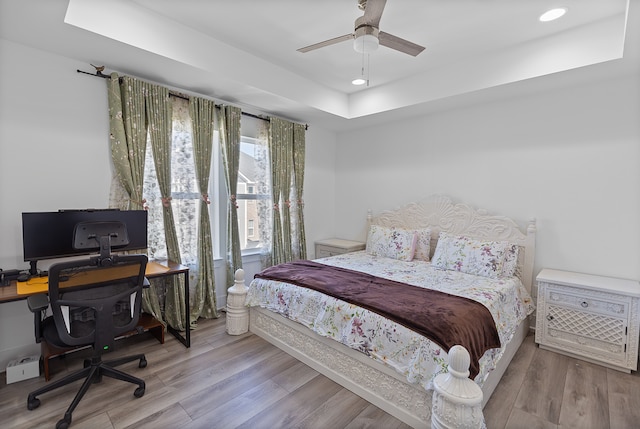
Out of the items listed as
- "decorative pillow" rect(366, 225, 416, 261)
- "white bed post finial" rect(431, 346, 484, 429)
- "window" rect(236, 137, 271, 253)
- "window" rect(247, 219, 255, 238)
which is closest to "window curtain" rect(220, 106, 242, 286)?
"window" rect(236, 137, 271, 253)

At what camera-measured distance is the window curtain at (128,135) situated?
270 cm

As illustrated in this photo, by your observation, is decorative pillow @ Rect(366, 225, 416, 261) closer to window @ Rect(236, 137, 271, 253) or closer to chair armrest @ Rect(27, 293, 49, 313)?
window @ Rect(236, 137, 271, 253)

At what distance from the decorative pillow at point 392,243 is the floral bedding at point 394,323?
21cm

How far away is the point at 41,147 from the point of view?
243cm

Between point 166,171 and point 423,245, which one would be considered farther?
point 423,245

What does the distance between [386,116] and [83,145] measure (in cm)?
327

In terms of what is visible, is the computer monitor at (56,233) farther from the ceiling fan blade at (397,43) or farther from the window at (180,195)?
the ceiling fan blade at (397,43)

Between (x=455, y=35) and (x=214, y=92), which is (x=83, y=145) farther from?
(x=455, y=35)

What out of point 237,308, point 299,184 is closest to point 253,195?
point 299,184

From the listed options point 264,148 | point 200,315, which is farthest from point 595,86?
point 200,315

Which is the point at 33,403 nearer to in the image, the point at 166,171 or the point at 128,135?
the point at 166,171

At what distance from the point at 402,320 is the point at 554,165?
2435mm

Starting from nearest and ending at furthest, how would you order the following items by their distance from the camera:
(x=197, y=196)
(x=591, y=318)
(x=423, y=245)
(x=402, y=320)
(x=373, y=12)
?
(x=373, y=12) < (x=402, y=320) < (x=591, y=318) < (x=197, y=196) < (x=423, y=245)

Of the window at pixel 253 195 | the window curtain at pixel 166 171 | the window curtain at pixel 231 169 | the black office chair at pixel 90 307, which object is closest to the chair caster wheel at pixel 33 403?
the black office chair at pixel 90 307
